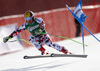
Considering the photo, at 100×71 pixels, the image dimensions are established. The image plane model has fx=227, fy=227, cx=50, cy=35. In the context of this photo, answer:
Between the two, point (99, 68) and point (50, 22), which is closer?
point (99, 68)

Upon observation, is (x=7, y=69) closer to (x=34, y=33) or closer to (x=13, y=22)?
(x=34, y=33)

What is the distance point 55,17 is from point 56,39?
144 cm

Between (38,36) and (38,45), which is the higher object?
(38,36)

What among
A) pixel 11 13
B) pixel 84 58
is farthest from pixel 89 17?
pixel 84 58

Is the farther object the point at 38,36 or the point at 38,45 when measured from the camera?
the point at 38,36

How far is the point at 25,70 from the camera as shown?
589cm

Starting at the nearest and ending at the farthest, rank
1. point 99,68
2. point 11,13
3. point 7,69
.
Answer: point 99,68 < point 7,69 < point 11,13

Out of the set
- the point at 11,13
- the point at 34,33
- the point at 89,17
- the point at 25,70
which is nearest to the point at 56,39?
the point at 89,17

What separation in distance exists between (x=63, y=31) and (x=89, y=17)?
82.0 inches

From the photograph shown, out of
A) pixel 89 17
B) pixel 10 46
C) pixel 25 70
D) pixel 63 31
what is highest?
pixel 89 17

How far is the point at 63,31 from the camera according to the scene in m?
14.6

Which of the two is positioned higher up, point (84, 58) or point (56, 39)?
point (56, 39)

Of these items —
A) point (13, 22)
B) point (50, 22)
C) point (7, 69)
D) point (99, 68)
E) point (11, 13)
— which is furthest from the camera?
point (11, 13)

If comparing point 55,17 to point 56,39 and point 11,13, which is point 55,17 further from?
point 11,13
